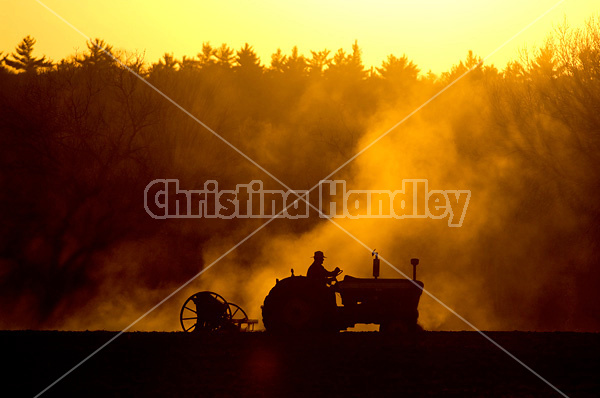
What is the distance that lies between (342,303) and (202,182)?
23759mm

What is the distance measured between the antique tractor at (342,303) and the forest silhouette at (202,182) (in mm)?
16690

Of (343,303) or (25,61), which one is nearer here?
(343,303)

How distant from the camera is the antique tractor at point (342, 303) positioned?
12844mm

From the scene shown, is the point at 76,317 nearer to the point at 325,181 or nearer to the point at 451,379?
the point at 325,181

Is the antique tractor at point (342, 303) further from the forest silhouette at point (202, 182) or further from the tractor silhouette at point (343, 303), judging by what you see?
the forest silhouette at point (202, 182)

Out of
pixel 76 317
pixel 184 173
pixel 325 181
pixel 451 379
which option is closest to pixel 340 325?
pixel 451 379

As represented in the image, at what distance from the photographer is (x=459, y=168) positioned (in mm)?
37031

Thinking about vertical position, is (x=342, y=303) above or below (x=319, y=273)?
below

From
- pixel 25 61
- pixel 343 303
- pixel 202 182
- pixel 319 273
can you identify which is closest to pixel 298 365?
pixel 319 273

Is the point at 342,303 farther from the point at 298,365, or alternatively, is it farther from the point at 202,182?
the point at 202,182

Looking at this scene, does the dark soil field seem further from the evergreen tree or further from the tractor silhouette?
the evergreen tree

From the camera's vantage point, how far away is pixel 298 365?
10.4 meters

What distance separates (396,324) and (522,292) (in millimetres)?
19661

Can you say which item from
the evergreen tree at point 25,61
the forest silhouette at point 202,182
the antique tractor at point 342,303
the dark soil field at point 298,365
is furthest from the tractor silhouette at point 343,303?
the evergreen tree at point 25,61
